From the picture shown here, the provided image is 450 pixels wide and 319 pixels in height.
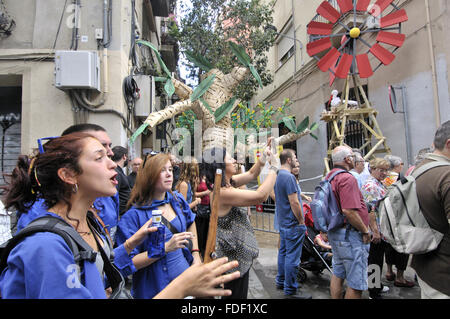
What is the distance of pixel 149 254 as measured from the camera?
73.5 inches

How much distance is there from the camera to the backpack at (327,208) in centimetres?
305

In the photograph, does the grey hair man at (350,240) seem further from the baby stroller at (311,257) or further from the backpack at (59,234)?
the backpack at (59,234)

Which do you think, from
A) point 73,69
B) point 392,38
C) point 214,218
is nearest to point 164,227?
point 214,218

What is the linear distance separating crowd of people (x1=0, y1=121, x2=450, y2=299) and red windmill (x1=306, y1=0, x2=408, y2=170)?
4.66 m

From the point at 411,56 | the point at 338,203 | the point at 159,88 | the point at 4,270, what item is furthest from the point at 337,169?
the point at 159,88

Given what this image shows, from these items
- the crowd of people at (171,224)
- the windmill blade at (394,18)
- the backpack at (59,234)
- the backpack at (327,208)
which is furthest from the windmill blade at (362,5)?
the backpack at (59,234)

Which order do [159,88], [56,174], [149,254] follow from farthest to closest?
[159,88], [149,254], [56,174]

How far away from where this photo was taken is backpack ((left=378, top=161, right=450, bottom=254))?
205 centimetres

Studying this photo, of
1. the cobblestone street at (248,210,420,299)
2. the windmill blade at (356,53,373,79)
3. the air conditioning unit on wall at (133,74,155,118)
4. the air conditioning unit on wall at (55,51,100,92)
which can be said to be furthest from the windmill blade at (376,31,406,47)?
the air conditioning unit on wall at (55,51,100,92)

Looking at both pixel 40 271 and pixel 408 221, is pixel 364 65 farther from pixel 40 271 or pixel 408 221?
pixel 40 271

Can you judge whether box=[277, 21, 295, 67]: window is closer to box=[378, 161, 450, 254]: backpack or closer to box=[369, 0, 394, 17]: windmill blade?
box=[369, 0, 394, 17]: windmill blade

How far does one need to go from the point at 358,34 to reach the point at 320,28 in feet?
4.06
